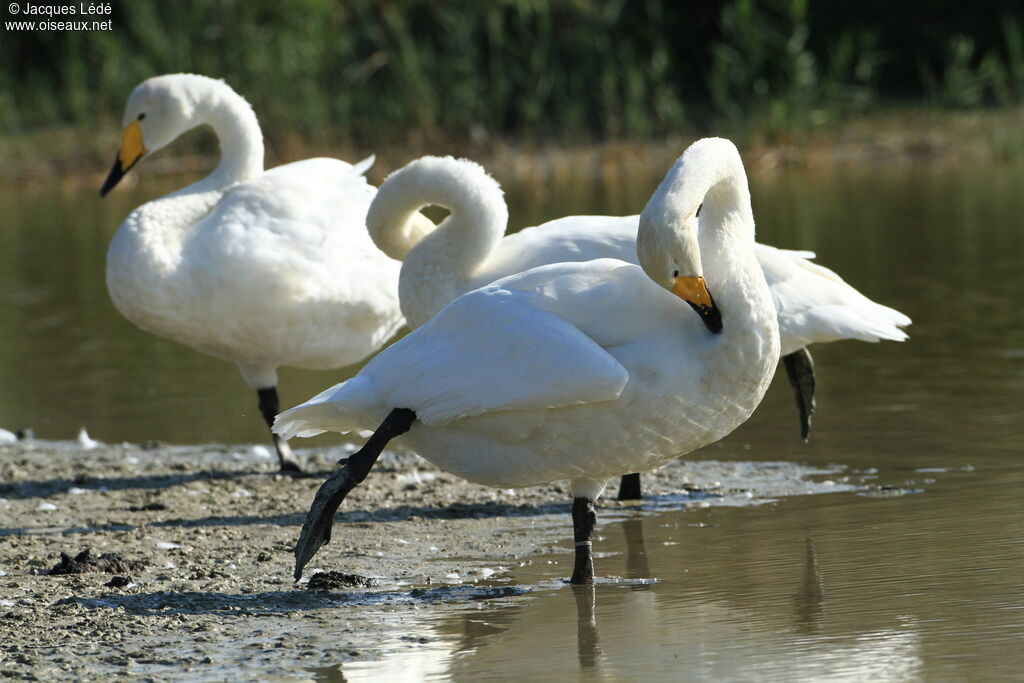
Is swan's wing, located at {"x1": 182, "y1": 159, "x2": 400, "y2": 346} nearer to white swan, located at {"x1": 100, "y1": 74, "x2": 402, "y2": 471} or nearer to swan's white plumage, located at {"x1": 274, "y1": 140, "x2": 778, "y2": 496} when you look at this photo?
white swan, located at {"x1": 100, "y1": 74, "x2": 402, "y2": 471}

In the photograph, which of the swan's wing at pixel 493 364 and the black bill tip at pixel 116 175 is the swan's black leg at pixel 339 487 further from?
the black bill tip at pixel 116 175

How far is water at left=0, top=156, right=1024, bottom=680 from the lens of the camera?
4258 millimetres

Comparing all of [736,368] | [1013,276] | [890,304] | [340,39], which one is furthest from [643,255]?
[340,39]

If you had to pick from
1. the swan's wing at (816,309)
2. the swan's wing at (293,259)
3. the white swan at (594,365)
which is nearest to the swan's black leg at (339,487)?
the white swan at (594,365)

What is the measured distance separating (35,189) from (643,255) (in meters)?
15.3

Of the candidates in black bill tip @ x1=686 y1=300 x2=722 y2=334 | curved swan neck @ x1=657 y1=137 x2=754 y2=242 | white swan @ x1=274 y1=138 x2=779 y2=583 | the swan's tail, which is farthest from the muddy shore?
curved swan neck @ x1=657 y1=137 x2=754 y2=242

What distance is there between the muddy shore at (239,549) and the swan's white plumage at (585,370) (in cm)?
50

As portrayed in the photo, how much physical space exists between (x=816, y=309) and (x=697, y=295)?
1756 mm

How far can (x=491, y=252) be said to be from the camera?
237 inches

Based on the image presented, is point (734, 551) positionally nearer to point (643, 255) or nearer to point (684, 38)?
point (643, 255)

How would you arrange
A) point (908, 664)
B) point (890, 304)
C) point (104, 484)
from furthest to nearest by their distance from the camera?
point (890, 304), point (104, 484), point (908, 664)

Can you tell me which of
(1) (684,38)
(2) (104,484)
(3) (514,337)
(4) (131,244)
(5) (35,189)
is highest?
(1) (684,38)

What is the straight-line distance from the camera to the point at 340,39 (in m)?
18.9

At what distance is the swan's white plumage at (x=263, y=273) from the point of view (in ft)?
23.6
